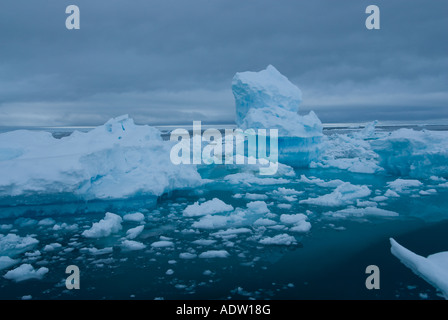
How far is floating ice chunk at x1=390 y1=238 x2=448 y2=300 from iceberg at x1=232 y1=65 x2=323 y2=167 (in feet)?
38.4

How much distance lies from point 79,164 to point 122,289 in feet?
12.9

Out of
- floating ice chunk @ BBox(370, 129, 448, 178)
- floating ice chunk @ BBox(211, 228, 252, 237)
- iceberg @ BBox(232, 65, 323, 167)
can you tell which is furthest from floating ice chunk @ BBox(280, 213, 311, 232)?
iceberg @ BBox(232, 65, 323, 167)

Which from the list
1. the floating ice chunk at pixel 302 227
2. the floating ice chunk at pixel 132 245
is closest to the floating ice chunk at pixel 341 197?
the floating ice chunk at pixel 302 227

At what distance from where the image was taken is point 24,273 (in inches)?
192

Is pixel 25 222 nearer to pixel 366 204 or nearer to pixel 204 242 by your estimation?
→ pixel 204 242

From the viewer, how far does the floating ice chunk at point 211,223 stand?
7180 millimetres

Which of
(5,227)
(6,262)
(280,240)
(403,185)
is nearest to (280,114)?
(403,185)

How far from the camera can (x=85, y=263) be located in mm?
5312

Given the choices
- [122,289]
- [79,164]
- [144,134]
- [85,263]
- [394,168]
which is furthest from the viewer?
[394,168]

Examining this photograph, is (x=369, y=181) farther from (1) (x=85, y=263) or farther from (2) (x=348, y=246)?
(1) (x=85, y=263)

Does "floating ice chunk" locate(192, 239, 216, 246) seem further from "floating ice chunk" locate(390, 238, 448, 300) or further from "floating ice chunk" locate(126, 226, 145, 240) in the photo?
"floating ice chunk" locate(390, 238, 448, 300)

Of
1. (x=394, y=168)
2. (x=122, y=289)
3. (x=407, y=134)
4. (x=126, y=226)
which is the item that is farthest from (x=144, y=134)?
(x=394, y=168)

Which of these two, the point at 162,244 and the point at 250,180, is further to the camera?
the point at 250,180

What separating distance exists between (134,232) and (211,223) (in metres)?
1.67
